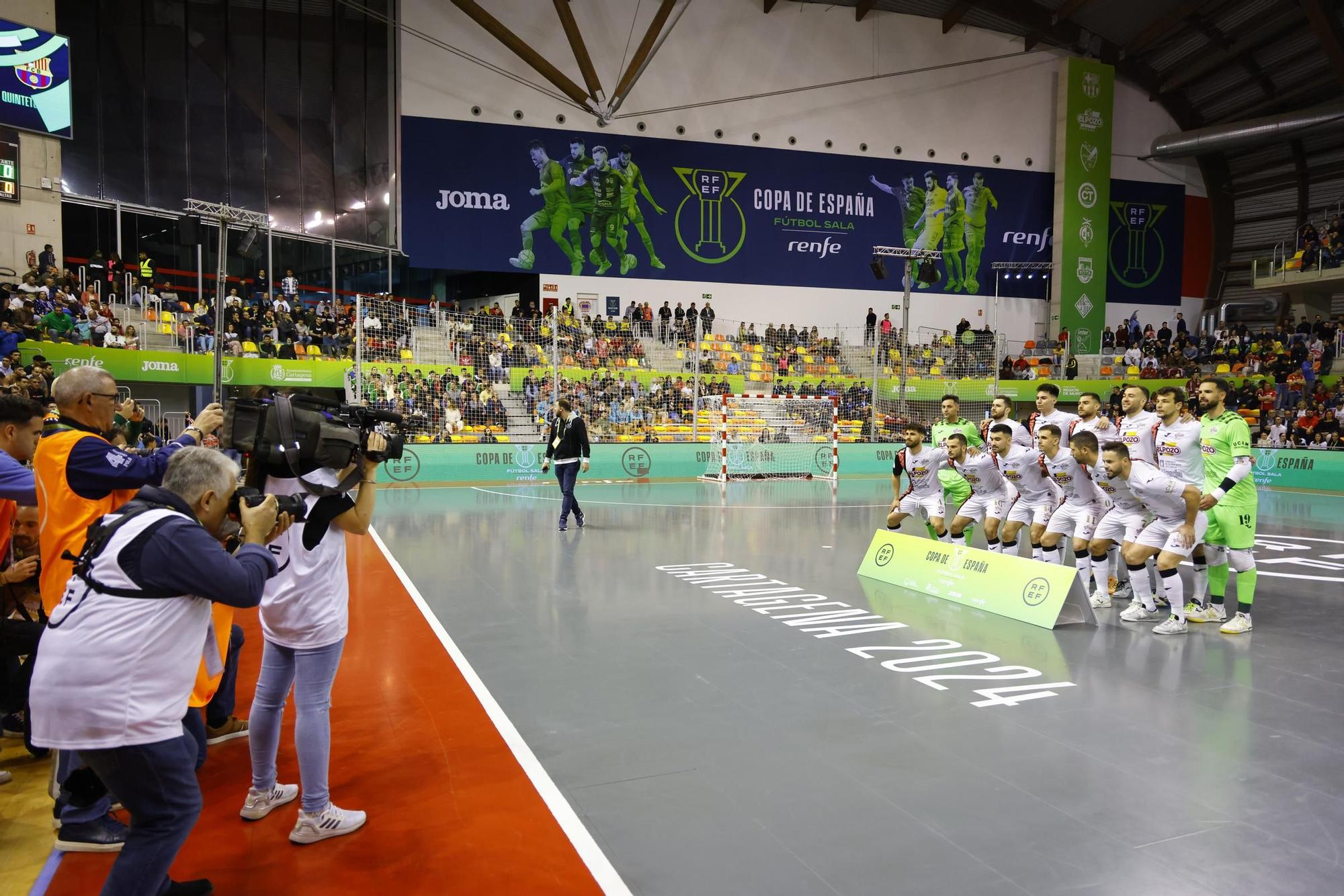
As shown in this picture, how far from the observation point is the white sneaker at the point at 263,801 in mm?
3850

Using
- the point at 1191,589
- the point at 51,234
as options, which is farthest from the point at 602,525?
the point at 51,234

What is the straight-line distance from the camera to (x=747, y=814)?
12.8 ft

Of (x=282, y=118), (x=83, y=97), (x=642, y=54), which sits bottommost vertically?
(x=83, y=97)

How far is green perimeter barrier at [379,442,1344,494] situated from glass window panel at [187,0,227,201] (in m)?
11.6

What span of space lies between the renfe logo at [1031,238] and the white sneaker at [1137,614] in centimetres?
2957

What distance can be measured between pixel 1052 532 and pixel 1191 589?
70.0 inches

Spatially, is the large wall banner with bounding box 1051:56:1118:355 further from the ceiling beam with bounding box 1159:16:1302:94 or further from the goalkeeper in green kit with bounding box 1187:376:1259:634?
the goalkeeper in green kit with bounding box 1187:376:1259:634

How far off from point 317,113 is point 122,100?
515 cm

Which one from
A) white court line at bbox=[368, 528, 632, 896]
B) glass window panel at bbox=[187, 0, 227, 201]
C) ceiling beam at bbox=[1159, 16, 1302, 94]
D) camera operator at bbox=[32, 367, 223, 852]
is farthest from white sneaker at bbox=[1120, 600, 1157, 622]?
ceiling beam at bbox=[1159, 16, 1302, 94]

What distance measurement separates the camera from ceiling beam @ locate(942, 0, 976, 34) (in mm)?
31438

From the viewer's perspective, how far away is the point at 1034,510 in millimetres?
9164

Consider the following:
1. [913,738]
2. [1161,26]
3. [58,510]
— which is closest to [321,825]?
[58,510]

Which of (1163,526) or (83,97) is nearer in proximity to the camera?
(1163,526)

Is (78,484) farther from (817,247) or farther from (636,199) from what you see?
(817,247)
